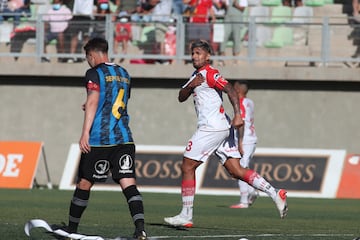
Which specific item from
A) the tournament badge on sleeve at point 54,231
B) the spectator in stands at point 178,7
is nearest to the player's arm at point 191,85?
the tournament badge on sleeve at point 54,231

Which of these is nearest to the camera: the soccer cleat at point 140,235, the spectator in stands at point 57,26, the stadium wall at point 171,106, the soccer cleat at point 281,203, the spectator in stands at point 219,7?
the soccer cleat at point 140,235

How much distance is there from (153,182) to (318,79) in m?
4.78

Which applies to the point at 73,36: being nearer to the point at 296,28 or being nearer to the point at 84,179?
the point at 296,28

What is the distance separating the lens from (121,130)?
1127 cm

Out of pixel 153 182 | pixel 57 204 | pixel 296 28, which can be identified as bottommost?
pixel 153 182

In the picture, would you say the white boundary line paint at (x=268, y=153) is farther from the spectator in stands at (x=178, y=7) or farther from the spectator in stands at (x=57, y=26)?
the spectator in stands at (x=178, y=7)

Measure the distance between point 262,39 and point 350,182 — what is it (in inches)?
159

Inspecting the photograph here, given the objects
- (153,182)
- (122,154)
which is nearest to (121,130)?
(122,154)

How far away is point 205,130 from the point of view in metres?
13.5

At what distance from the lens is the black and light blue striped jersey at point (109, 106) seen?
11.1m

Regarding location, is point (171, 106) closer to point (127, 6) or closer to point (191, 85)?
point (127, 6)

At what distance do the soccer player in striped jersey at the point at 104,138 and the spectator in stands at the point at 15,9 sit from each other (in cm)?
1559

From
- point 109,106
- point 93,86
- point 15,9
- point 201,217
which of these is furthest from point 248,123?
point 15,9

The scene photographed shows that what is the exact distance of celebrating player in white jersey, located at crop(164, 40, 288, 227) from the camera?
43.7 ft
